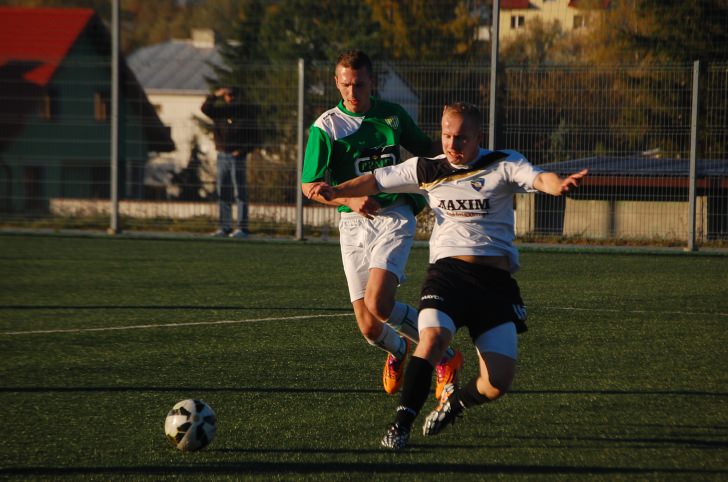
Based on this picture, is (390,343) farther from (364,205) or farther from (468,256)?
(468,256)

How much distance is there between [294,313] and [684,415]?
4334 mm

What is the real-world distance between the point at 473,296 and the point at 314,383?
151 centimetres

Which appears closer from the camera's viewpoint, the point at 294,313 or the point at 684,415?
the point at 684,415

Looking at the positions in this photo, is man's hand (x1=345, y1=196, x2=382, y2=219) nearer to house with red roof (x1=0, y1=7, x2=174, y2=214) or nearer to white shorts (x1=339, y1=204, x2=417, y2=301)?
white shorts (x1=339, y1=204, x2=417, y2=301)

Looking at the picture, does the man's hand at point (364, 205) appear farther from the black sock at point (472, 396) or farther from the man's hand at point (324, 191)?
the black sock at point (472, 396)

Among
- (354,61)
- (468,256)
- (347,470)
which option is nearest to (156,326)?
(354,61)

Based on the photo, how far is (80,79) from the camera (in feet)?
61.9

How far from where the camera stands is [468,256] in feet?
16.2

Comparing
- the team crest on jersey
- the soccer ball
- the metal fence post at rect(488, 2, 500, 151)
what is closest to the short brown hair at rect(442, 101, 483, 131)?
the team crest on jersey

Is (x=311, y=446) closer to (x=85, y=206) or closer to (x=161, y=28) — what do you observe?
(x=85, y=206)

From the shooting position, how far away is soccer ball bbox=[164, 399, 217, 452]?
446 cm

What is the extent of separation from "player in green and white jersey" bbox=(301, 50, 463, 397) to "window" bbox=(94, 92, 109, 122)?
12.9 meters

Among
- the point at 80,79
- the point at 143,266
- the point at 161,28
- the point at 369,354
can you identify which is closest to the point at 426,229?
the point at 143,266

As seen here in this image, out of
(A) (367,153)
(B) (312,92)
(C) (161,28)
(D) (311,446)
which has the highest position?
(C) (161,28)
